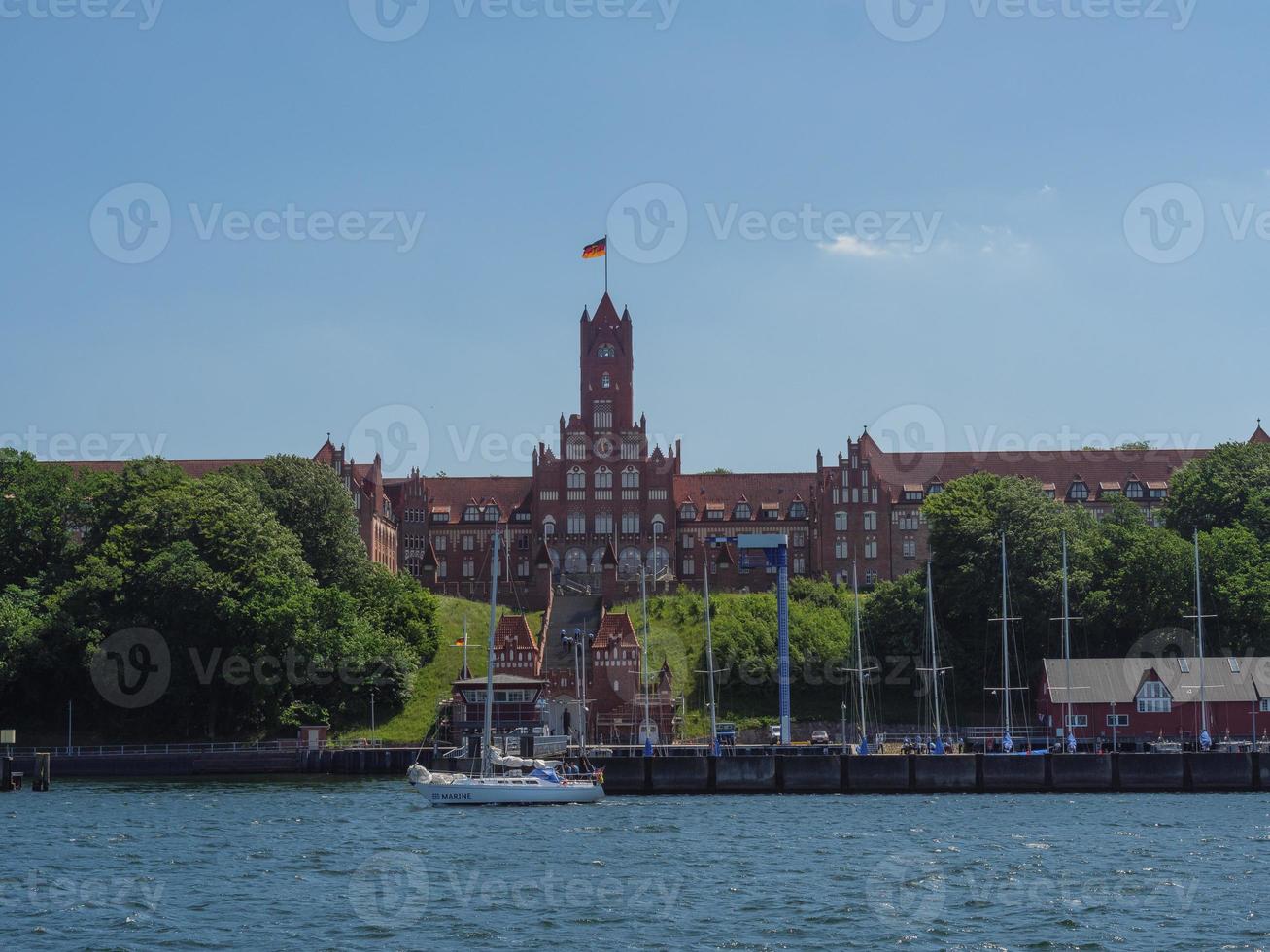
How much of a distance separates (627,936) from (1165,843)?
24.2 meters

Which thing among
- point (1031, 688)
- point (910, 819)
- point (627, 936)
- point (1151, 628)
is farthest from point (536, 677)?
point (627, 936)

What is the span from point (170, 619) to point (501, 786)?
36341mm

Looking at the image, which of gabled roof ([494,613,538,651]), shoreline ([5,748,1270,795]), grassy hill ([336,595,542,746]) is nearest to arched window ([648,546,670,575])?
grassy hill ([336,595,542,746])

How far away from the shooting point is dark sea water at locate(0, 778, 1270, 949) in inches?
1505

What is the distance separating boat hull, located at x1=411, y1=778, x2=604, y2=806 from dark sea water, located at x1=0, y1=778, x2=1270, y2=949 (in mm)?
1081

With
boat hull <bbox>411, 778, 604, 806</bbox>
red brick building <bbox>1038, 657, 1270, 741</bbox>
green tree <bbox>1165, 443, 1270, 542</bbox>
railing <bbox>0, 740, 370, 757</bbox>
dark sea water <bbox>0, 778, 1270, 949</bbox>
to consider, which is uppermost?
green tree <bbox>1165, 443, 1270, 542</bbox>

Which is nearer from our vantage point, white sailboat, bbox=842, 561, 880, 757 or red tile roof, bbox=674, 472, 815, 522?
white sailboat, bbox=842, 561, 880, 757

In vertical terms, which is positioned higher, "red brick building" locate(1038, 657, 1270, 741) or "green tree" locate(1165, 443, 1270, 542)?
"green tree" locate(1165, 443, 1270, 542)

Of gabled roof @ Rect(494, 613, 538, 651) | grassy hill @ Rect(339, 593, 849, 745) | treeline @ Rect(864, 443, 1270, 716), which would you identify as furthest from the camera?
gabled roof @ Rect(494, 613, 538, 651)

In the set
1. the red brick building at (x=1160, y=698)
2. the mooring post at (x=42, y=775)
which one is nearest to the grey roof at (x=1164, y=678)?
the red brick building at (x=1160, y=698)

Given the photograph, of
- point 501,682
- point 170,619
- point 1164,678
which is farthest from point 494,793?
point 1164,678

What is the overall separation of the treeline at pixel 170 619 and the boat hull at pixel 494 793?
31.5 meters

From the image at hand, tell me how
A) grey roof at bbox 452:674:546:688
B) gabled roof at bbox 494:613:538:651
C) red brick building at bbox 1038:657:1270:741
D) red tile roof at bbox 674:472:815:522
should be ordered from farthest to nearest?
red tile roof at bbox 674:472:815:522
gabled roof at bbox 494:613:538:651
grey roof at bbox 452:674:546:688
red brick building at bbox 1038:657:1270:741

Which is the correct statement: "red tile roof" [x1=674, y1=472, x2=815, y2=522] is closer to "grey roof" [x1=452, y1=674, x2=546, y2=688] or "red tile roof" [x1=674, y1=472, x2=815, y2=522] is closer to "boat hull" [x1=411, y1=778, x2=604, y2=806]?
"grey roof" [x1=452, y1=674, x2=546, y2=688]
